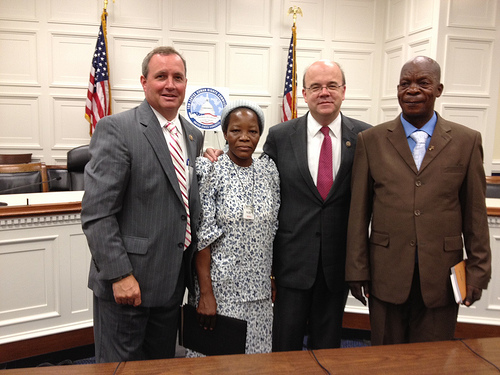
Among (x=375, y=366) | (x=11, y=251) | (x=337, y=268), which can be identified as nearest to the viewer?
(x=375, y=366)

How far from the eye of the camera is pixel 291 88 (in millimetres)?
5984

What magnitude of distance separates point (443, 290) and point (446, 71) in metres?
4.70

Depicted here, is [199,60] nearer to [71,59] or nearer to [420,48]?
[71,59]

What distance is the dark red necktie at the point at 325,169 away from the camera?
5.94ft

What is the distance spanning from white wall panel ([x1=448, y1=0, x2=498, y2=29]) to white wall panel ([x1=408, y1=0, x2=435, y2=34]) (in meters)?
0.24

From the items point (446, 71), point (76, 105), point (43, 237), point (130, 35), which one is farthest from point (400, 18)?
point (43, 237)

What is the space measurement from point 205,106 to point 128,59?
155 cm

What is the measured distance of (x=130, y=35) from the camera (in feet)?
19.1

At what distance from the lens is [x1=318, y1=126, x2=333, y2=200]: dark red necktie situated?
1.81m

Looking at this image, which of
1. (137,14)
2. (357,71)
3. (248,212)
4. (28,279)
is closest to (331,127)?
(248,212)

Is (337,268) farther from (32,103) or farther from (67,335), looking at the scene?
(32,103)

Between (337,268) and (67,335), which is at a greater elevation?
(337,268)

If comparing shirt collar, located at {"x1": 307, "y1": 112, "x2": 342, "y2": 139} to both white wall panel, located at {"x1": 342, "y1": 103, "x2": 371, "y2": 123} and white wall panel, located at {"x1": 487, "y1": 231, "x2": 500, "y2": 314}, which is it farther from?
white wall panel, located at {"x1": 342, "y1": 103, "x2": 371, "y2": 123}

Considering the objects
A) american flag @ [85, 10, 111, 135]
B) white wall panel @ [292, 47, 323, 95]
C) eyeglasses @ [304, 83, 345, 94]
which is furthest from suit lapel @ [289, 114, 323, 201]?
white wall panel @ [292, 47, 323, 95]
